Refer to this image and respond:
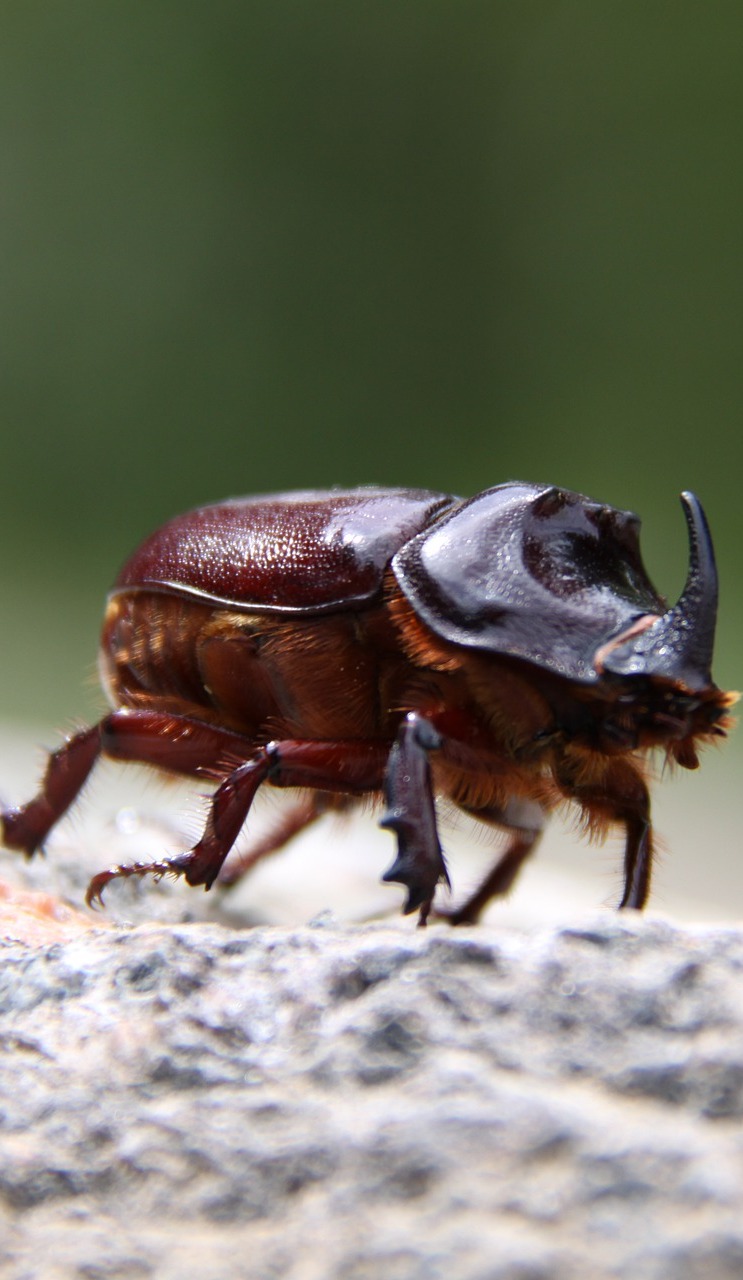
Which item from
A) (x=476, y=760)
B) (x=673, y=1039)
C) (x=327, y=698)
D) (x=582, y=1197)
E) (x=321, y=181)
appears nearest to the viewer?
(x=582, y=1197)

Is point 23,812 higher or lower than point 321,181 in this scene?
lower

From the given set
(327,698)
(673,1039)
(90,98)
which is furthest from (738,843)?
(90,98)

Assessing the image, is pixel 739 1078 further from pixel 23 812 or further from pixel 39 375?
pixel 39 375

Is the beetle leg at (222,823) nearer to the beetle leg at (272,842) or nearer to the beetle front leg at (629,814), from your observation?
the beetle front leg at (629,814)

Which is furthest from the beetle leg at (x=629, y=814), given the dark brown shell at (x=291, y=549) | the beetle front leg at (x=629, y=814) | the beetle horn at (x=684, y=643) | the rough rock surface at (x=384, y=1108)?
the rough rock surface at (x=384, y=1108)

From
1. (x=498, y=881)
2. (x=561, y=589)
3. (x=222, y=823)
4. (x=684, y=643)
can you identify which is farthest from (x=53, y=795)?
(x=684, y=643)

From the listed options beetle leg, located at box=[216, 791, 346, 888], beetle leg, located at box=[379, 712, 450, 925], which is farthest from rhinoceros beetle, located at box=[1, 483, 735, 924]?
beetle leg, located at box=[216, 791, 346, 888]

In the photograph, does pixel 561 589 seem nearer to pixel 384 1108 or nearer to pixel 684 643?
pixel 684 643
